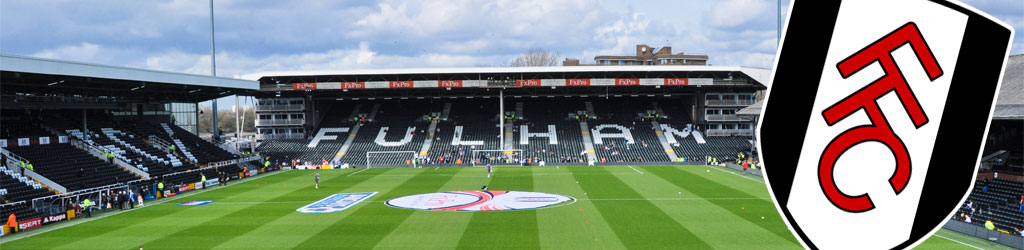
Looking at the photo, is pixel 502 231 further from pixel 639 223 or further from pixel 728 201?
pixel 728 201

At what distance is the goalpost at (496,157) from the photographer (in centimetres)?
5841

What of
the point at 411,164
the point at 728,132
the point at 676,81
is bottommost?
the point at 411,164

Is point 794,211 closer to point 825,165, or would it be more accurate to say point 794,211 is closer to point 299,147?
point 825,165

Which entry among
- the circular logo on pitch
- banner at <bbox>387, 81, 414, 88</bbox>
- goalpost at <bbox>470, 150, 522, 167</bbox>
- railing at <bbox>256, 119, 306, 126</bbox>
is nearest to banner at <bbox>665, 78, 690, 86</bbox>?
goalpost at <bbox>470, 150, 522, 167</bbox>

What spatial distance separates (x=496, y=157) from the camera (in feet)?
200

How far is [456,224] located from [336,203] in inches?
377

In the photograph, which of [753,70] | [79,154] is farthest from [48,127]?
[753,70]

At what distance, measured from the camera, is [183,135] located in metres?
53.2

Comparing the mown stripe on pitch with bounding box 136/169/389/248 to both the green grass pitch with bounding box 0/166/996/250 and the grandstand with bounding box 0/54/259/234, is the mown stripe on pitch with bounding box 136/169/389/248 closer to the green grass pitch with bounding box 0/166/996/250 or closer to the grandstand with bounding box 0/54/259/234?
the green grass pitch with bounding box 0/166/996/250

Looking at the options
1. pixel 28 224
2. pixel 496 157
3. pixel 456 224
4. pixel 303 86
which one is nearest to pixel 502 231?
pixel 456 224

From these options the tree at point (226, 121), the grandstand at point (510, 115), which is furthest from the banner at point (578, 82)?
the tree at point (226, 121)

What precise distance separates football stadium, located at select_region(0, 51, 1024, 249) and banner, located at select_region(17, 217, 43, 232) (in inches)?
4.8

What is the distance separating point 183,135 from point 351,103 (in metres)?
24.3

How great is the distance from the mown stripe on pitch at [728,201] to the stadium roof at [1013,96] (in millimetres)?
9550
